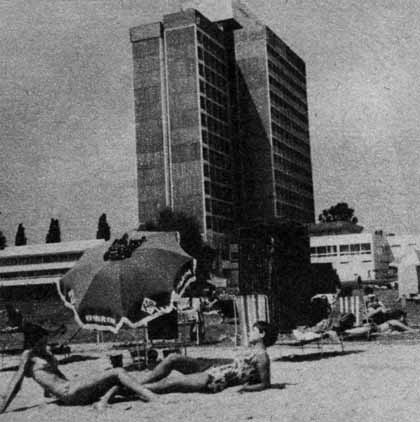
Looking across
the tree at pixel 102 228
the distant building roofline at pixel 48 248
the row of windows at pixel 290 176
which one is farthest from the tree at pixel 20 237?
the row of windows at pixel 290 176

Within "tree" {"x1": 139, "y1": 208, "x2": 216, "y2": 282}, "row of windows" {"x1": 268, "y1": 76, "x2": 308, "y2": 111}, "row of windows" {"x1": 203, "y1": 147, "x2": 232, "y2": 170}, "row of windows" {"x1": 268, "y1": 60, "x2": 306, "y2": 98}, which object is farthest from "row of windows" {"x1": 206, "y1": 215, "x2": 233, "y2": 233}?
"row of windows" {"x1": 268, "y1": 60, "x2": 306, "y2": 98}

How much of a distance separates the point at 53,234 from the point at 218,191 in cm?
2715

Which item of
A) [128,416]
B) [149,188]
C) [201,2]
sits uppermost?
[201,2]

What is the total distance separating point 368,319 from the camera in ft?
53.1

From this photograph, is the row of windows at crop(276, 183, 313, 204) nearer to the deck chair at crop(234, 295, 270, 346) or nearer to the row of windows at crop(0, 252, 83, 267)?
the row of windows at crop(0, 252, 83, 267)

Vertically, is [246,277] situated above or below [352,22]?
below

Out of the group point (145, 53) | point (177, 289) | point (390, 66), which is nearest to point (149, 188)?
point (145, 53)

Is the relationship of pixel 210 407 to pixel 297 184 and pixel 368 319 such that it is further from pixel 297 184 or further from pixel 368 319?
pixel 297 184

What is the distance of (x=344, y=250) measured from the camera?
94.7 meters

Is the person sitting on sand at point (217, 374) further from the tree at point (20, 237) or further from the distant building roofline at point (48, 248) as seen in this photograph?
the tree at point (20, 237)

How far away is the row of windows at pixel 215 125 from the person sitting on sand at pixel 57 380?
276 ft

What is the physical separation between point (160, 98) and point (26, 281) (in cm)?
3157

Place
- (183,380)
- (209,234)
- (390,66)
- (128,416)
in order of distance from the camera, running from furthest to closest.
A: (209,234) → (390,66) → (183,380) → (128,416)

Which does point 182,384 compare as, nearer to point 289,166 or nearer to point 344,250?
point 344,250
